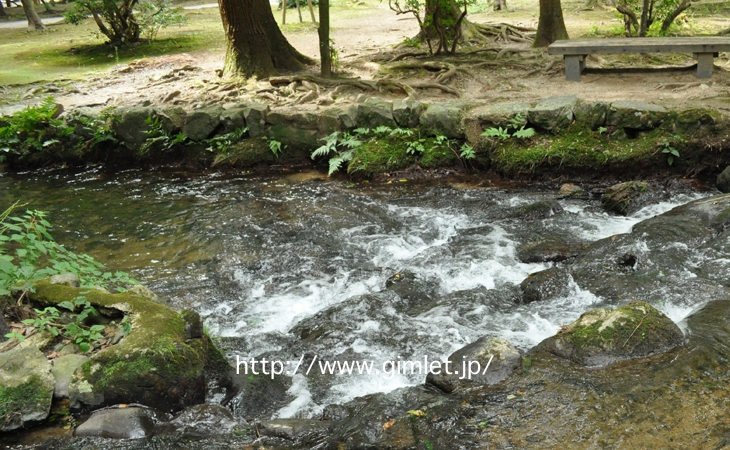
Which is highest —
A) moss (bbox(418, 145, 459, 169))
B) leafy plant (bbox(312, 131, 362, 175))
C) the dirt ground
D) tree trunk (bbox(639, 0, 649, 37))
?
tree trunk (bbox(639, 0, 649, 37))

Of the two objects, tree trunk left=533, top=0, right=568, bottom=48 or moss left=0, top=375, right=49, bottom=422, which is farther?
tree trunk left=533, top=0, right=568, bottom=48

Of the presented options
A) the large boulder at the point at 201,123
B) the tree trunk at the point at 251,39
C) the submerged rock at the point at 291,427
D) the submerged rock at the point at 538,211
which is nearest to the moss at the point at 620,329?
the submerged rock at the point at 291,427

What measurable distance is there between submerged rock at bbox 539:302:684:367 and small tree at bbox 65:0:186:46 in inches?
593

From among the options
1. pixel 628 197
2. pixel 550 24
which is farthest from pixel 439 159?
pixel 550 24

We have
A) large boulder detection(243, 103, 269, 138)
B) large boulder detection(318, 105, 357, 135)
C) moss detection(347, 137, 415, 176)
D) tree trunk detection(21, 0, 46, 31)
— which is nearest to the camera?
moss detection(347, 137, 415, 176)

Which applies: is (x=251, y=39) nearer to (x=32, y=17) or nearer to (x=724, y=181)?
(x=724, y=181)

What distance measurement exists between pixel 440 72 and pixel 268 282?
667 centimetres

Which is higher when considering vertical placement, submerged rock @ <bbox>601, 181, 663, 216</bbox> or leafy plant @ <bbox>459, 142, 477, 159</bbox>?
leafy plant @ <bbox>459, 142, 477, 159</bbox>

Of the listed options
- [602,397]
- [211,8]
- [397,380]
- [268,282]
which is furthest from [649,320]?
[211,8]

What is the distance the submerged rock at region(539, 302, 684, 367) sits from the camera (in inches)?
185

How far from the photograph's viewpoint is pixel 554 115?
913 centimetres

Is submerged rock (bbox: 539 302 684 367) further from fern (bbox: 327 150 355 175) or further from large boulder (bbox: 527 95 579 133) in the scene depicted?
fern (bbox: 327 150 355 175)

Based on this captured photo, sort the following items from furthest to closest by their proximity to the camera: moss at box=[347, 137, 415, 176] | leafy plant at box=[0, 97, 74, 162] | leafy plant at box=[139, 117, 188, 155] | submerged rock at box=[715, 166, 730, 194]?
1. leafy plant at box=[0, 97, 74, 162]
2. leafy plant at box=[139, 117, 188, 155]
3. moss at box=[347, 137, 415, 176]
4. submerged rock at box=[715, 166, 730, 194]

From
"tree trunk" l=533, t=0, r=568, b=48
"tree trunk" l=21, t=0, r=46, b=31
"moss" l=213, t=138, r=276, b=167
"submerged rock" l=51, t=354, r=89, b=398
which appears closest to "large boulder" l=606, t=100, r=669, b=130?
"tree trunk" l=533, t=0, r=568, b=48
